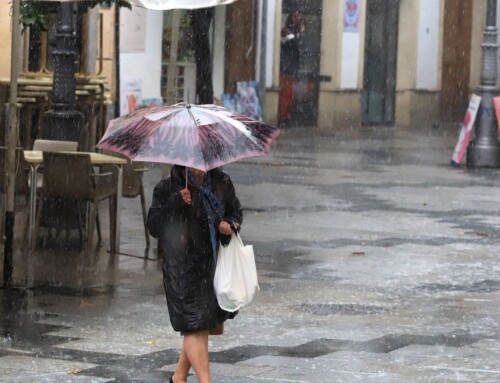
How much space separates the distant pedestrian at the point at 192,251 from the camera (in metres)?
7.45

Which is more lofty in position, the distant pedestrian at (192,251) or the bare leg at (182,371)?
the distant pedestrian at (192,251)

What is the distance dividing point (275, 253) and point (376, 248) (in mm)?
1052

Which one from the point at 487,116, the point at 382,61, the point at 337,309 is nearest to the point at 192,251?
the point at 337,309

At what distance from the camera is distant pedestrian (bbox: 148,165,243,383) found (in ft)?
24.4

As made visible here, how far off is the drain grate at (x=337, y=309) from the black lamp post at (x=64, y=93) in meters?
5.45

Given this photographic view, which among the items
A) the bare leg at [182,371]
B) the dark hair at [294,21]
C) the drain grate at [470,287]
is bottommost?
the drain grate at [470,287]

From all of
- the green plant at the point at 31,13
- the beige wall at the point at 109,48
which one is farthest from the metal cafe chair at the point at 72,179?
the beige wall at the point at 109,48

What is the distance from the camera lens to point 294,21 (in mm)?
34656

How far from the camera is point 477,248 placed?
46.5 ft

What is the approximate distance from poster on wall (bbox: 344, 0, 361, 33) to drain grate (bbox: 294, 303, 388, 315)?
26.4 metres

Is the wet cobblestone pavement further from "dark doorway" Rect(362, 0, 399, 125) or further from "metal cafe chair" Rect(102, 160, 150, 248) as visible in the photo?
"dark doorway" Rect(362, 0, 399, 125)

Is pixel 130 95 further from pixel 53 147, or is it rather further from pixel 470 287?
pixel 470 287

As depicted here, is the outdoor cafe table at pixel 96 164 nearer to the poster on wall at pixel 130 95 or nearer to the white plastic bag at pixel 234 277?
the white plastic bag at pixel 234 277

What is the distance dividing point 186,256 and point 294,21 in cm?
2754
